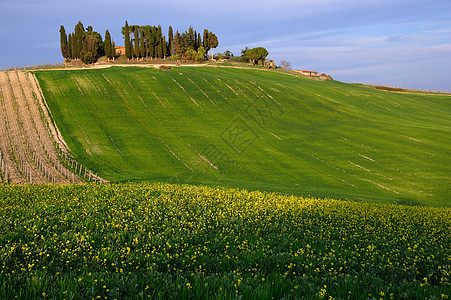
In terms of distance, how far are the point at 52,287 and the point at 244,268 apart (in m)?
4.93

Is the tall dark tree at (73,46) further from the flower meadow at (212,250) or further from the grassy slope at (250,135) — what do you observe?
the flower meadow at (212,250)

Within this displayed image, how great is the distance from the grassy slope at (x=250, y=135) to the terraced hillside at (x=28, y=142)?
274cm

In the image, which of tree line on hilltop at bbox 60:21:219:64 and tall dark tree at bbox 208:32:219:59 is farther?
tall dark tree at bbox 208:32:219:59

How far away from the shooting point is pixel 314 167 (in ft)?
144

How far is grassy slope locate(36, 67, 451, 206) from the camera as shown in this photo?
3966cm

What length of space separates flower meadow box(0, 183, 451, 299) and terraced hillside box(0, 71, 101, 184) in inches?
746

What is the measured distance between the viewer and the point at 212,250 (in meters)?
11.2

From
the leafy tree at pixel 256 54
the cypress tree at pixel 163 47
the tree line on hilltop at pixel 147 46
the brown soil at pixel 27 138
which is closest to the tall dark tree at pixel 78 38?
the tree line on hilltop at pixel 147 46

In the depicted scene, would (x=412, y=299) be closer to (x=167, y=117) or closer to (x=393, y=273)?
(x=393, y=273)

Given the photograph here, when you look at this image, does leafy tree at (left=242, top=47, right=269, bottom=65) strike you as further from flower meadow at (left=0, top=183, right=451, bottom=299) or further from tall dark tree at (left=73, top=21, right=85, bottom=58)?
flower meadow at (left=0, top=183, right=451, bottom=299)

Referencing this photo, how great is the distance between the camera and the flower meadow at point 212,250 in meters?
7.63

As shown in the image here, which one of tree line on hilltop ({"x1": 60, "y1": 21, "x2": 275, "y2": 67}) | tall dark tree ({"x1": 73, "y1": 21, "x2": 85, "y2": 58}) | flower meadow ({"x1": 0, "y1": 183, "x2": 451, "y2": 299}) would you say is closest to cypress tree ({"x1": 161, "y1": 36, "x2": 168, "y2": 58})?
tree line on hilltop ({"x1": 60, "y1": 21, "x2": 275, "y2": 67})

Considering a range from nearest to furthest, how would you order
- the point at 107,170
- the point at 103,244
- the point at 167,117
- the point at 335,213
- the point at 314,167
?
the point at 103,244
the point at 335,213
the point at 107,170
the point at 314,167
the point at 167,117

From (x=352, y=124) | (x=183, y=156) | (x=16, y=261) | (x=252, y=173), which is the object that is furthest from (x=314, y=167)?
(x=16, y=261)
